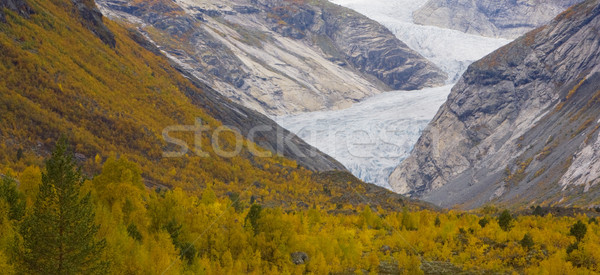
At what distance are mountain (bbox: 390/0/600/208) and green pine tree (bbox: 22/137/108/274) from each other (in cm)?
5367

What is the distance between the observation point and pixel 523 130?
116m

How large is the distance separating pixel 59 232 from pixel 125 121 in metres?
60.9

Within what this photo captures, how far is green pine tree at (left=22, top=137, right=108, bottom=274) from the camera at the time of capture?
57.4ft

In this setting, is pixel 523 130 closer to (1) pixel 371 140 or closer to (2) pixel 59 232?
(1) pixel 371 140

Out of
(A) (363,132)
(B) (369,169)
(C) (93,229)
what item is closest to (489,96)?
(B) (369,169)

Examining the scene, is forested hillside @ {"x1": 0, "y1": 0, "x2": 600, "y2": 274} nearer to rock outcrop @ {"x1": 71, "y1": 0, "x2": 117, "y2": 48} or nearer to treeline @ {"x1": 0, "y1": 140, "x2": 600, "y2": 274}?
treeline @ {"x1": 0, "y1": 140, "x2": 600, "y2": 274}

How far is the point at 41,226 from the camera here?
690 inches

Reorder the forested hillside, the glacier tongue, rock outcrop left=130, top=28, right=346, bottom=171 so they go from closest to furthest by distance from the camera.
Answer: the forested hillside < rock outcrop left=130, top=28, right=346, bottom=171 < the glacier tongue

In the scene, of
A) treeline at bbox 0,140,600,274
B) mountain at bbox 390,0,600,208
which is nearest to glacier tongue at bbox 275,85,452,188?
mountain at bbox 390,0,600,208

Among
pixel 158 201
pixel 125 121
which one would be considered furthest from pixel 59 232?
pixel 125 121

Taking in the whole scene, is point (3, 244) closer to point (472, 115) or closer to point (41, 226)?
point (41, 226)

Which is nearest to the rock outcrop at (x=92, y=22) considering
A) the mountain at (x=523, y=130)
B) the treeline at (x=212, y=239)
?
the treeline at (x=212, y=239)

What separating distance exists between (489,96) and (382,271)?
370 ft

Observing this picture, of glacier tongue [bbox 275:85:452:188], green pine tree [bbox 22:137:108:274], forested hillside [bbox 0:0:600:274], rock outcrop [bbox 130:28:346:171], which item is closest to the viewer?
green pine tree [bbox 22:137:108:274]
